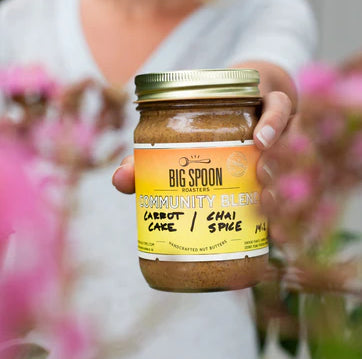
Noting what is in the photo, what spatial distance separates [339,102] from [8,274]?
0.86 ft

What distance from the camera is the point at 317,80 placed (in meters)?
0.56

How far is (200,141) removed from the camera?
0.51m

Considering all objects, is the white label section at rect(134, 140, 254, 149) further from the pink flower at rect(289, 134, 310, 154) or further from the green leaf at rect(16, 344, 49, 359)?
the green leaf at rect(16, 344, 49, 359)

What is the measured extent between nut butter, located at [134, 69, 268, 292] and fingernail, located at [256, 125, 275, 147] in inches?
0.4

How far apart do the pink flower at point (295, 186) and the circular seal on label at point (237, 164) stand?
63 millimetres

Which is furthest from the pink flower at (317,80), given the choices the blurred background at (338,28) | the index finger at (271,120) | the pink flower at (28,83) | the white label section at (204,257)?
the blurred background at (338,28)

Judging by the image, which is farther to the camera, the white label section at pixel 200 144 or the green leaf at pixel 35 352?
the white label section at pixel 200 144

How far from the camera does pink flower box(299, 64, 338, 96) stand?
53 centimetres

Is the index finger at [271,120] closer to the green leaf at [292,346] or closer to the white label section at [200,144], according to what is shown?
the white label section at [200,144]

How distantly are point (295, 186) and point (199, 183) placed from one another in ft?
0.42

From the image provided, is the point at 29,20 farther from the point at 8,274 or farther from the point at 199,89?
the point at 8,274

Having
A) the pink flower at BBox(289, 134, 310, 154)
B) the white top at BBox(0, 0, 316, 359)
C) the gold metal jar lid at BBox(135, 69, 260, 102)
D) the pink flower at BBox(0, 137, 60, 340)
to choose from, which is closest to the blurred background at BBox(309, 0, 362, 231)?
the white top at BBox(0, 0, 316, 359)

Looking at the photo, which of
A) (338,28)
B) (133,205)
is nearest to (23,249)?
(133,205)

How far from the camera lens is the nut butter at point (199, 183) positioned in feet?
1.66
